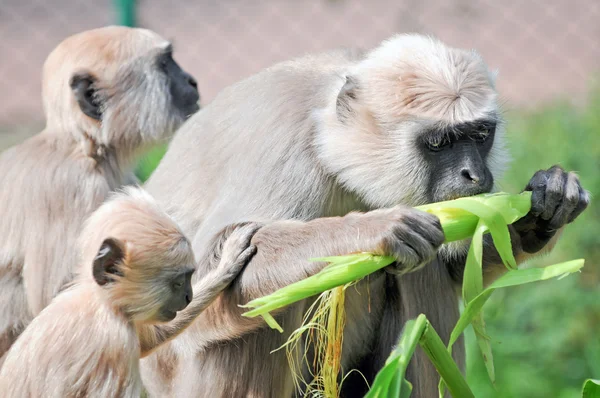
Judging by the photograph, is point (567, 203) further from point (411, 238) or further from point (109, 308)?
point (109, 308)

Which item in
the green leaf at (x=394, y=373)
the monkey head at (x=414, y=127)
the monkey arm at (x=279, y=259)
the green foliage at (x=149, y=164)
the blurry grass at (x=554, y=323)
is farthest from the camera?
the green foliage at (x=149, y=164)

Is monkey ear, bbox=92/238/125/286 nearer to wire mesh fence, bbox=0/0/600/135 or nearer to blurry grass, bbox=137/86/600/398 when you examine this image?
blurry grass, bbox=137/86/600/398

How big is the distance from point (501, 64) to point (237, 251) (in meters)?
10.8

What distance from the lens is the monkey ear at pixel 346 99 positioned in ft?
16.6

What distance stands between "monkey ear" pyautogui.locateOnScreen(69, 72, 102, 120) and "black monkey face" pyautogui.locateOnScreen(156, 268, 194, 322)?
2.41 m

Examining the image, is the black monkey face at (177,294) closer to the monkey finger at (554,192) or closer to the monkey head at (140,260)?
the monkey head at (140,260)

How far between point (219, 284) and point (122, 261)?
22.0 inches

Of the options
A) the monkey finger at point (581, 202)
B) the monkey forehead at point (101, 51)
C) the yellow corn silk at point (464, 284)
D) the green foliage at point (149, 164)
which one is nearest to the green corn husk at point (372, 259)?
the yellow corn silk at point (464, 284)

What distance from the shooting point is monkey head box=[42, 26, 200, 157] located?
660 cm

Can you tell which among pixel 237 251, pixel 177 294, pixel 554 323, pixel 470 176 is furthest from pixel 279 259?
pixel 554 323

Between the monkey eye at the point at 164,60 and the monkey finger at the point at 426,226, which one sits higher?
the monkey eye at the point at 164,60

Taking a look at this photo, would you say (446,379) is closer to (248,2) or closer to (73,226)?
(73,226)

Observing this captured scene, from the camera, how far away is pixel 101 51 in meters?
6.80

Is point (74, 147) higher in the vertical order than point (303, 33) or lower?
lower
